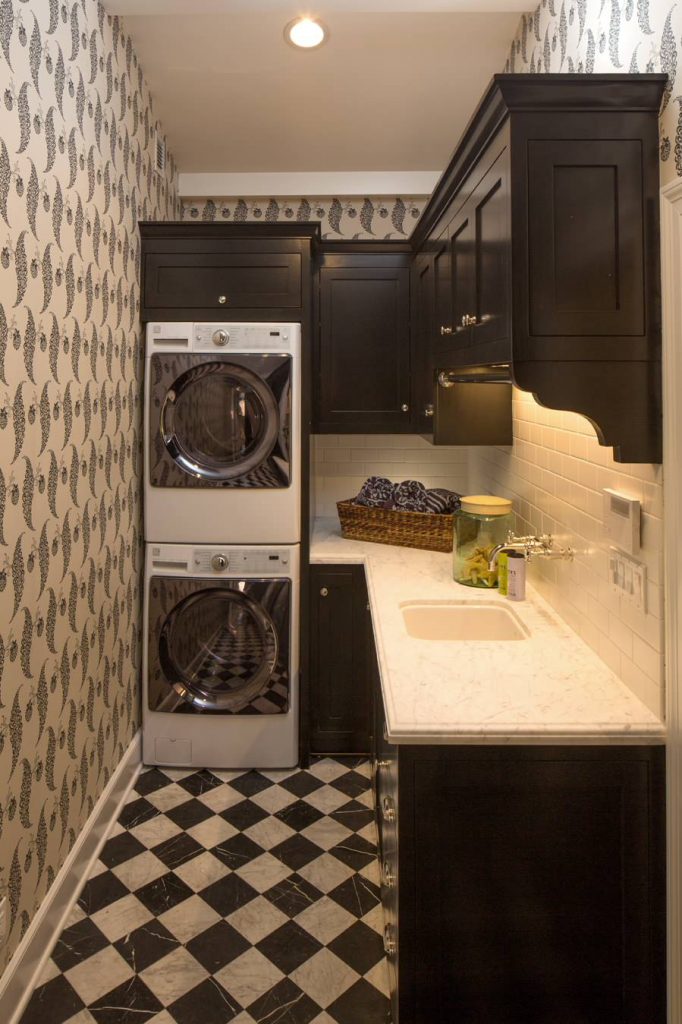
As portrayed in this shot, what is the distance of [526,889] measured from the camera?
1280 millimetres

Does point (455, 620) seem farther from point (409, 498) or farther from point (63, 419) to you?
point (63, 419)

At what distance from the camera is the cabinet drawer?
8.86 feet

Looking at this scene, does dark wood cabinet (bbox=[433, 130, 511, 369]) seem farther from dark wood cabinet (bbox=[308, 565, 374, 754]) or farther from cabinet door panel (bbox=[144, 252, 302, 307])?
dark wood cabinet (bbox=[308, 565, 374, 754])

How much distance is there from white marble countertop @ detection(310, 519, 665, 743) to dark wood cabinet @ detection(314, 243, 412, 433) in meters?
1.29

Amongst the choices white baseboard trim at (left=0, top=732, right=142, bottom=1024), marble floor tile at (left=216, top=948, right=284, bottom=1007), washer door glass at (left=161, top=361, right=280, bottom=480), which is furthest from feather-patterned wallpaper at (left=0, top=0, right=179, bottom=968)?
marble floor tile at (left=216, top=948, right=284, bottom=1007)

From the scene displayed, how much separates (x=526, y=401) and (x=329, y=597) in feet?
3.80

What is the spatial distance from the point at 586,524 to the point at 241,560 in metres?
1.45

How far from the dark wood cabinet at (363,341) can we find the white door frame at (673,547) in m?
1.89

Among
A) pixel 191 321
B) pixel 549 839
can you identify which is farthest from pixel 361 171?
pixel 549 839

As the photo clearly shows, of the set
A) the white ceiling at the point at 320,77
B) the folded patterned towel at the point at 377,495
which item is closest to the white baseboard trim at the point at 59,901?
the folded patterned towel at the point at 377,495

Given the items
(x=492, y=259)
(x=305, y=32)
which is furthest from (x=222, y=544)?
(x=305, y=32)

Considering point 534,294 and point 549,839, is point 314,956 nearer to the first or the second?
point 549,839

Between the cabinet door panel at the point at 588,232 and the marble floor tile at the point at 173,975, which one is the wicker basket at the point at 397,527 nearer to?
the cabinet door panel at the point at 588,232

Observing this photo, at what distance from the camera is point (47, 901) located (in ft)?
6.00
